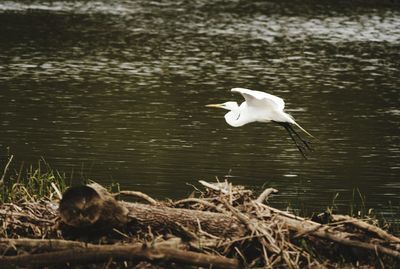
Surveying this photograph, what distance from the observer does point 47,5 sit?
45.5m

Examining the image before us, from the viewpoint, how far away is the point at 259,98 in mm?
10914

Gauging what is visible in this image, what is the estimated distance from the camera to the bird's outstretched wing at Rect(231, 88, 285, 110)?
10.9 metres

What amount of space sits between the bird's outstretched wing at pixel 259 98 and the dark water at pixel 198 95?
1.62 metres

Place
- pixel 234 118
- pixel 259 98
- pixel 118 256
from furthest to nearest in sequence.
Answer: pixel 234 118
pixel 259 98
pixel 118 256

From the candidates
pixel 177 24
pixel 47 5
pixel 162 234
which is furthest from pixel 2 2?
pixel 162 234

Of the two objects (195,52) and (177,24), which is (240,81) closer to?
(195,52)

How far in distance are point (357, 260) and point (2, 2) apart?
1540 inches

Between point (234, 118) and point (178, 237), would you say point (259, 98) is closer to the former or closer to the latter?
point (234, 118)

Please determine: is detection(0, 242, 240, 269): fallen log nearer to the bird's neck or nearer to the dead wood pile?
the dead wood pile

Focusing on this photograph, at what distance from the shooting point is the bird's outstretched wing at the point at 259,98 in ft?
35.9

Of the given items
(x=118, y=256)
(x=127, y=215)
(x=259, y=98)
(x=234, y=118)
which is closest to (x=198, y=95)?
(x=234, y=118)

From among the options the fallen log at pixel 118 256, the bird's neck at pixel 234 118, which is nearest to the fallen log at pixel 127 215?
the fallen log at pixel 118 256

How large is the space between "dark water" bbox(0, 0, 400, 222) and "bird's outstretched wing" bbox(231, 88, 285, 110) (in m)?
1.62

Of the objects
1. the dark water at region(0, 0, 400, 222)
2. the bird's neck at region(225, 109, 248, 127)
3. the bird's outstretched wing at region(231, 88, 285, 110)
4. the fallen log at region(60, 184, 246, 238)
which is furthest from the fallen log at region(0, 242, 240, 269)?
the dark water at region(0, 0, 400, 222)
